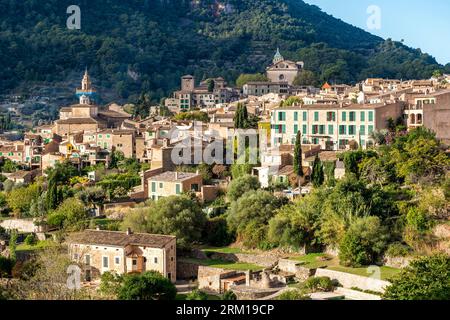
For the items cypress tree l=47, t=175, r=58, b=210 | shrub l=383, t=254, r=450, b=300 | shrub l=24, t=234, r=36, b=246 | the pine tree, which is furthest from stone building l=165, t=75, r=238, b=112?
shrub l=383, t=254, r=450, b=300

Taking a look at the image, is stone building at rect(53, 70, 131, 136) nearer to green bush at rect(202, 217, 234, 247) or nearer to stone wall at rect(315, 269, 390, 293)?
green bush at rect(202, 217, 234, 247)

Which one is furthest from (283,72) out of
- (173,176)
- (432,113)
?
(173,176)

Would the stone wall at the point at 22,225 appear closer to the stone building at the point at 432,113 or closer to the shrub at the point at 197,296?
the shrub at the point at 197,296

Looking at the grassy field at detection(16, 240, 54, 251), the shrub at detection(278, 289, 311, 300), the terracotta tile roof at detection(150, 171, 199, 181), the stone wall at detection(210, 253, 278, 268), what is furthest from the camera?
the terracotta tile roof at detection(150, 171, 199, 181)

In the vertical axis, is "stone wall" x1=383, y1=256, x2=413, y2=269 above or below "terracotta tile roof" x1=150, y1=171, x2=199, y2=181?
below

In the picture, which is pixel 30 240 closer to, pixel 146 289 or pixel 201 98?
pixel 146 289

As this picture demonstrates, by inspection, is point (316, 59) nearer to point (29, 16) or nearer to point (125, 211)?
point (29, 16)

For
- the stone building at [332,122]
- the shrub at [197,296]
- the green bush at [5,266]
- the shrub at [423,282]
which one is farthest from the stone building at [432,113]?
the green bush at [5,266]
